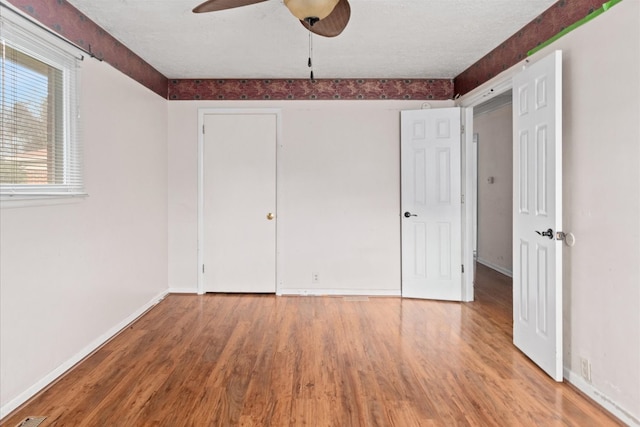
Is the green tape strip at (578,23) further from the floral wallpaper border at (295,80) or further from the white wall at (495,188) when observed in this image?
the white wall at (495,188)

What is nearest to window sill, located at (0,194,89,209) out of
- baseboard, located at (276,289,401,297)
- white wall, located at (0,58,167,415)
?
white wall, located at (0,58,167,415)

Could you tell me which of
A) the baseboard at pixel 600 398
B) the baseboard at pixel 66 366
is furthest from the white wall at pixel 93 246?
the baseboard at pixel 600 398

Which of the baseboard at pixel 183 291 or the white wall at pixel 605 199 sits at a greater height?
the white wall at pixel 605 199

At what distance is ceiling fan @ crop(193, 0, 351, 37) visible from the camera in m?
1.66

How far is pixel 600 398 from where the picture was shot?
1.95 meters

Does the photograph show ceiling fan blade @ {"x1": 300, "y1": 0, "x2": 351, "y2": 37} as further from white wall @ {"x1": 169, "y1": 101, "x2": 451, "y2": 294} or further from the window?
white wall @ {"x1": 169, "y1": 101, "x2": 451, "y2": 294}

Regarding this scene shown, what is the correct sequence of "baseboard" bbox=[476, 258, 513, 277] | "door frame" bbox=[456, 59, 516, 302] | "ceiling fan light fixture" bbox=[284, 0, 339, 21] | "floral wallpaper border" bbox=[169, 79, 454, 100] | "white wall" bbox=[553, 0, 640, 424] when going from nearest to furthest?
"ceiling fan light fixture" bbox=[284, 0, 339, 21] < "white wall" bbox=[553, 0, 640, 424] < "door frame" bbox=[456, 59, 516, 302] < "floral wallpaper border" bbox=[169, 79, 454, 100] < "baseboard" bbox=[476, 258, 513, 277]

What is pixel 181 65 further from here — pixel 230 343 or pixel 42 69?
pixel 230 343

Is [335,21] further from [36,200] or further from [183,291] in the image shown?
[183,291]

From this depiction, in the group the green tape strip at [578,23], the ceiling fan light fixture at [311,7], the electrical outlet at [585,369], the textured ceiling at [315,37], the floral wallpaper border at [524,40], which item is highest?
the textured ceiling at [315,37]

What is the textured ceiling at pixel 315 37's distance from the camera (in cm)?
246

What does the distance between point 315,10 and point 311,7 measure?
0.03 m

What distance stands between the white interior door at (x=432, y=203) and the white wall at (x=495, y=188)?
1664 millimetres

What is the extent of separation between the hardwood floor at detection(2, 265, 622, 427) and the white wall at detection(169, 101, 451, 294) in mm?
694
